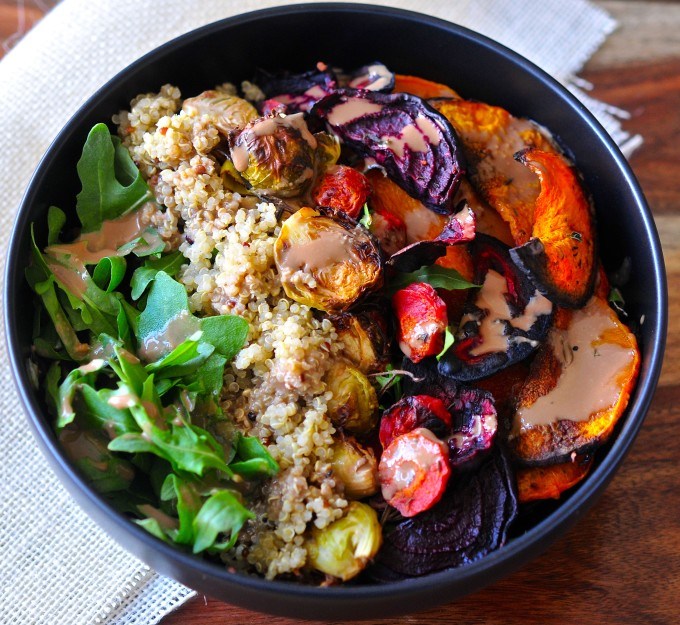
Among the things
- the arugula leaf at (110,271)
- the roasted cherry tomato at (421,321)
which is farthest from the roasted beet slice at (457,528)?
the arugula leaf at (110,271)

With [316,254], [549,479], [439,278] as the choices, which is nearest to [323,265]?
[316,254]

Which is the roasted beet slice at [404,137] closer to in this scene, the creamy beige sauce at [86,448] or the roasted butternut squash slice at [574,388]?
the roasted butternut squash slice at [574,388]

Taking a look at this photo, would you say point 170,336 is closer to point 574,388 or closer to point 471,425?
point 471,425

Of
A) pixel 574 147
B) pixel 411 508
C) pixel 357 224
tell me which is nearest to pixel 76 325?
pixel 357 224

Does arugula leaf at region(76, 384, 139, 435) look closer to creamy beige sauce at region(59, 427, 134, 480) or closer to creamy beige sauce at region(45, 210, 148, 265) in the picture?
creamy beige sauce at region(59, 427, 134, 480)

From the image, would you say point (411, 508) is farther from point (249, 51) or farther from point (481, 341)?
point (249, 51)

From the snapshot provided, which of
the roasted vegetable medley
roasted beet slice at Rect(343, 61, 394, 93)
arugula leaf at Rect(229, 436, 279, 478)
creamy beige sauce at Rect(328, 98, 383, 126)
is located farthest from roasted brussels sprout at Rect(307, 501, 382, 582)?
roasted beet slice at Rect(343, 61, 394, 93)
